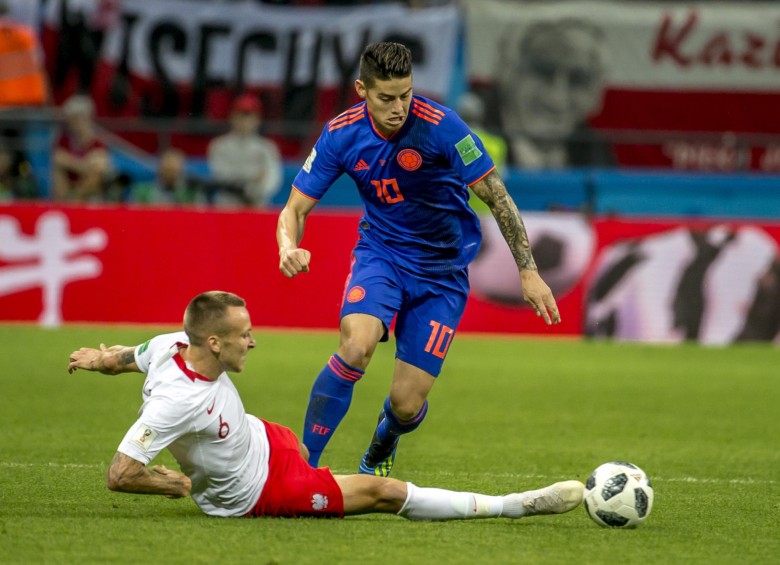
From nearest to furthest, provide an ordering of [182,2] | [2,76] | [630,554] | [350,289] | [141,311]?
[630,554] < [350,289] < [141,311] < [2,76] < [182,2]

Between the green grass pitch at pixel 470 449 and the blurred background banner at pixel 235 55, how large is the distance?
17.8 feet

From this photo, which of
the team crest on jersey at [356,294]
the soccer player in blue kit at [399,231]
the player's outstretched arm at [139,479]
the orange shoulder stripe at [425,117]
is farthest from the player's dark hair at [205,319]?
the orange shoulder stripe at [425,117]

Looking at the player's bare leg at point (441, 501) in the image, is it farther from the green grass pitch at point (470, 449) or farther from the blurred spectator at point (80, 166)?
the blurred spectator at point (80, 166)

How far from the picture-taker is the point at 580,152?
1925 cm

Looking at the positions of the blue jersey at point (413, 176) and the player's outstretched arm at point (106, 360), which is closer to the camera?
the player's outstretched arm at point (106, 360)

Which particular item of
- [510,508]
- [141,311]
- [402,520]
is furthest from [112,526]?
[141,311]

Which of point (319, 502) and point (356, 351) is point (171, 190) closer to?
point (356, 351)

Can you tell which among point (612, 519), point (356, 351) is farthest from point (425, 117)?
point (612, 519)

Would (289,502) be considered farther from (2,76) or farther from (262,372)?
(2,76)

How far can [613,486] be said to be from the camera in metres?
5.73

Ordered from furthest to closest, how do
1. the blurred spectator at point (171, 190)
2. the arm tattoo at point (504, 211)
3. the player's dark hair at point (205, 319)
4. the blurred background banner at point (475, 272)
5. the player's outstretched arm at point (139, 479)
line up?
1. the blurred spectator at point (171, 190)
2. the blurred background banner at point (475, 272)
3. the arm tattoo at point (504, 211)
4. the player's dark hair at point (205, 319)
5. the player's outstretched arm at point (139, 479)

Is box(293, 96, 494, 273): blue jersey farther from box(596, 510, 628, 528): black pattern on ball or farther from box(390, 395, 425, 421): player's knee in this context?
box(596, 510, 628, 528): black pattern on ball

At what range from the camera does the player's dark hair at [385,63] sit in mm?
6234

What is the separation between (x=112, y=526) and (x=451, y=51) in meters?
14.4
